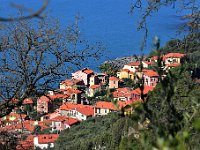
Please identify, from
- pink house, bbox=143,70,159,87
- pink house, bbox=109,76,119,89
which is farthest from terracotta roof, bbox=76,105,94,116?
pink house, bbox=143,70,159,87

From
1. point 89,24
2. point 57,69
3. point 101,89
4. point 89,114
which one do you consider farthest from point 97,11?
point 57,69

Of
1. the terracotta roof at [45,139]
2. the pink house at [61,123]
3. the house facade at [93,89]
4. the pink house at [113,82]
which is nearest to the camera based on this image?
the terracotta roof at [45,139]

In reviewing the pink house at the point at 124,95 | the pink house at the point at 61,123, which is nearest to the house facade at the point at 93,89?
the pink house at the point at 61,123

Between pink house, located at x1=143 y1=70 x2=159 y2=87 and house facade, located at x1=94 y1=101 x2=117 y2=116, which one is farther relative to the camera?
house facade, located at x1=94 y1=101 x2=117 y2=116

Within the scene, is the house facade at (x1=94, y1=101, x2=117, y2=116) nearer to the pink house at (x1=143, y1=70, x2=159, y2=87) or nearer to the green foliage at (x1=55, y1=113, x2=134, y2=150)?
the green foliage at (x1=55, y1=113, x2=134, y2=150)

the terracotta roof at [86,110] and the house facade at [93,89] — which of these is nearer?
the terracotta roof at [86,110]

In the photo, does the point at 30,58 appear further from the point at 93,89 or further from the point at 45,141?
the point at 93,89

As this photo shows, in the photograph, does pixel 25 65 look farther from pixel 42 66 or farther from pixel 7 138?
pixel 7 138

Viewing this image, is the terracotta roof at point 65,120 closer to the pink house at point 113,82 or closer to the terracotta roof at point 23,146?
the pink house at point 113,82
